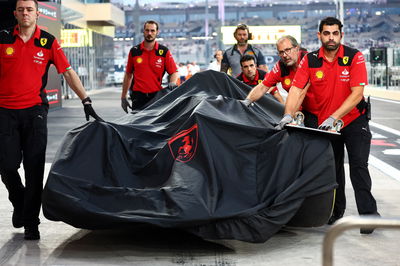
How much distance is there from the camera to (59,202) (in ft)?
17.9

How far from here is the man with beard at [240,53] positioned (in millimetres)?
10172

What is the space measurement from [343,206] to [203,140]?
1728 mm

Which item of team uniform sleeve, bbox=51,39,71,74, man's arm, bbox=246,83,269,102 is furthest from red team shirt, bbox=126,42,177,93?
team uniform sleeve, bbox=51,39,71,74

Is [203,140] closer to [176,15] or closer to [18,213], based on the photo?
[18,213]

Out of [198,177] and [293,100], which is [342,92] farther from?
[198,177]

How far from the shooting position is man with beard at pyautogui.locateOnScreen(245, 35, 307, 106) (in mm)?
6609

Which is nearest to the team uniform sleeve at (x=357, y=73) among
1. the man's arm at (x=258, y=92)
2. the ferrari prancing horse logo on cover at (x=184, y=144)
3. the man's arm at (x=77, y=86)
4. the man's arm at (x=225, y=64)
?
the man's arm at (x=258, y=92)

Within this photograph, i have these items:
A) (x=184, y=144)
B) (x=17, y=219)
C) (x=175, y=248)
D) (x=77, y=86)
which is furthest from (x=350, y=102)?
(x=17, y=219)

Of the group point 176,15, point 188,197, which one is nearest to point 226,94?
point 188,197

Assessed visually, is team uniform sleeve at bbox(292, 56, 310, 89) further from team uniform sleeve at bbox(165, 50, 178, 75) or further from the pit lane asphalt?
team uniform sleeve at bbox(165, 50, 178, 75)

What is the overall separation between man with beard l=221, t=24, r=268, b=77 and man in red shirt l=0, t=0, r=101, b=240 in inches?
177

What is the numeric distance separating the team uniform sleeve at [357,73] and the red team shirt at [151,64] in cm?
369

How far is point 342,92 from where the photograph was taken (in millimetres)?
6203

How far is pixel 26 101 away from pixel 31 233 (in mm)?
1025
